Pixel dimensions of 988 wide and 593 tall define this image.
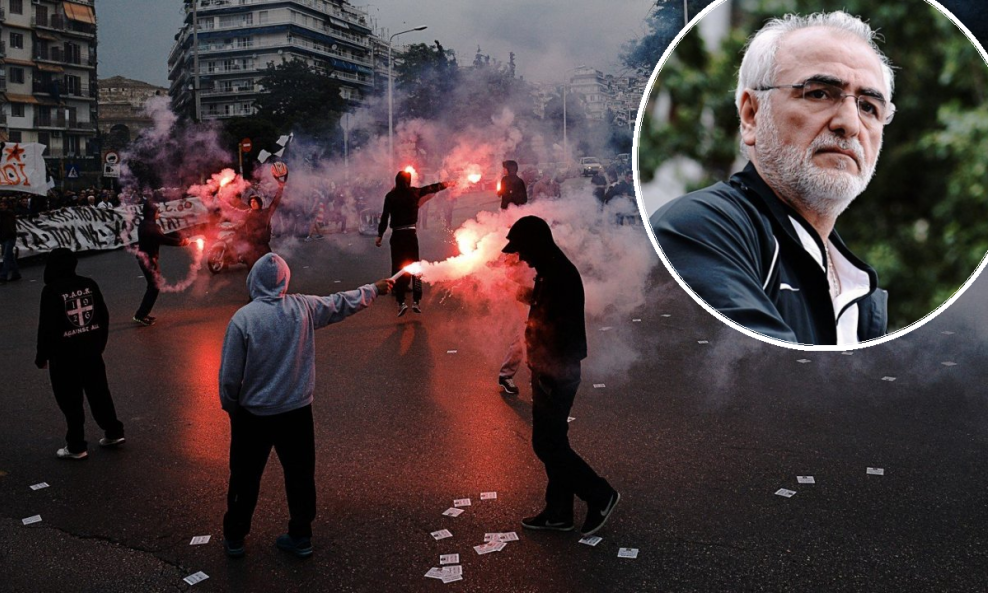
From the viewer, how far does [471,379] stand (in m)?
7.59

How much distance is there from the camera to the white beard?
1140mm

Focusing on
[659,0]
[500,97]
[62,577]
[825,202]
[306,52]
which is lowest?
[62,577]

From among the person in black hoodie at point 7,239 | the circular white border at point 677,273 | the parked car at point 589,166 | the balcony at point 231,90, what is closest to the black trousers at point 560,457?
the circular white border at point 677,273

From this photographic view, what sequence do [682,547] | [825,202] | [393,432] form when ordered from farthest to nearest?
[393,432] → [682,547] → [825,202]

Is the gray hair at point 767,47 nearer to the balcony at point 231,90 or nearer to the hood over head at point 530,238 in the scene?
the hood over head at point 530,238

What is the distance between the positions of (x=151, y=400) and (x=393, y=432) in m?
2.49

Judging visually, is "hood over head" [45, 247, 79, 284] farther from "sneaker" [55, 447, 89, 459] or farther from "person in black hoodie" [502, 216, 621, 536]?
"person in black hoodie" [502, 216, 621, 536]

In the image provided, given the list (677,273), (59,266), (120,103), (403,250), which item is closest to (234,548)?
(59,266)

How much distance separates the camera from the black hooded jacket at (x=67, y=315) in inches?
224

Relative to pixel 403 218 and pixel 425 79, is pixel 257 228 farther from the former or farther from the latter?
pixel 425 79

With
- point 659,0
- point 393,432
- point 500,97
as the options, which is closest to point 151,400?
point 393,432

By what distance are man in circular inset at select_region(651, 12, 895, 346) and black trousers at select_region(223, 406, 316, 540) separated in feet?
11.3

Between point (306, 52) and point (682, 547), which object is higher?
point (306, 52)

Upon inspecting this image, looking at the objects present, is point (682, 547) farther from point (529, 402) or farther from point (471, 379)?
point (471, 379)
